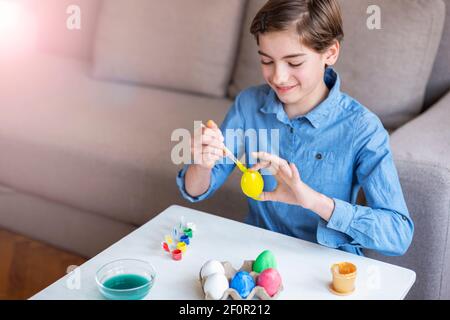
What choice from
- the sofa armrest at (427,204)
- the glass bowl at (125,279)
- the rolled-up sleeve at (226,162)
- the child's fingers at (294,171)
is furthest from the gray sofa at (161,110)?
the glass bowl at (125,279)

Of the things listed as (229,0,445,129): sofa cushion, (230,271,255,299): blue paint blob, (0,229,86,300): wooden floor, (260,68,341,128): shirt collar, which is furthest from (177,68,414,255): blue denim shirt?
(0,229,86,300): wooden floor

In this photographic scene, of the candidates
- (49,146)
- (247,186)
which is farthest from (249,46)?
(247,186)

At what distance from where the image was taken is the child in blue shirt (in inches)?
41.5

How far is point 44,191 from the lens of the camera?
187cm

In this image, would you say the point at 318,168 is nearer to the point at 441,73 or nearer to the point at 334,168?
the point at 334,168

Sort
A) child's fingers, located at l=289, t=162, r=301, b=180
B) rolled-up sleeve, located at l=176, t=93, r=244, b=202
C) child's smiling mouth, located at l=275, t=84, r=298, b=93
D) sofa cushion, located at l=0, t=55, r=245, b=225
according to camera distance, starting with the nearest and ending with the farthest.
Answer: child's fingers, located at l=289, t=162, r=301, b=180 < child's smiling mouth, located at l=275, t=84, r=298, b=93 < rolled-up sleeve, located at l=176, t=93, r=244, b=202 < sofa cushion, located at l=0, t=55, r=245, b=225

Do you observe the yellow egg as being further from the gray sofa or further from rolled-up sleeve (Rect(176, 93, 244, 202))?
the gray sofa

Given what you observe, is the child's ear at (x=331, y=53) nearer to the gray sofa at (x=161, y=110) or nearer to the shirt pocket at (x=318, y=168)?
the shirt pocket at (x=318, y=168)

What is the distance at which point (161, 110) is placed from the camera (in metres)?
2.01

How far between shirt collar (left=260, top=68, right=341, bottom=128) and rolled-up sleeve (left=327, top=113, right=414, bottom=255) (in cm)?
7

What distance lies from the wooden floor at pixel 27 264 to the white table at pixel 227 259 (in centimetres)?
76

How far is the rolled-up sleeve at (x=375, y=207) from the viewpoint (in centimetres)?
105
